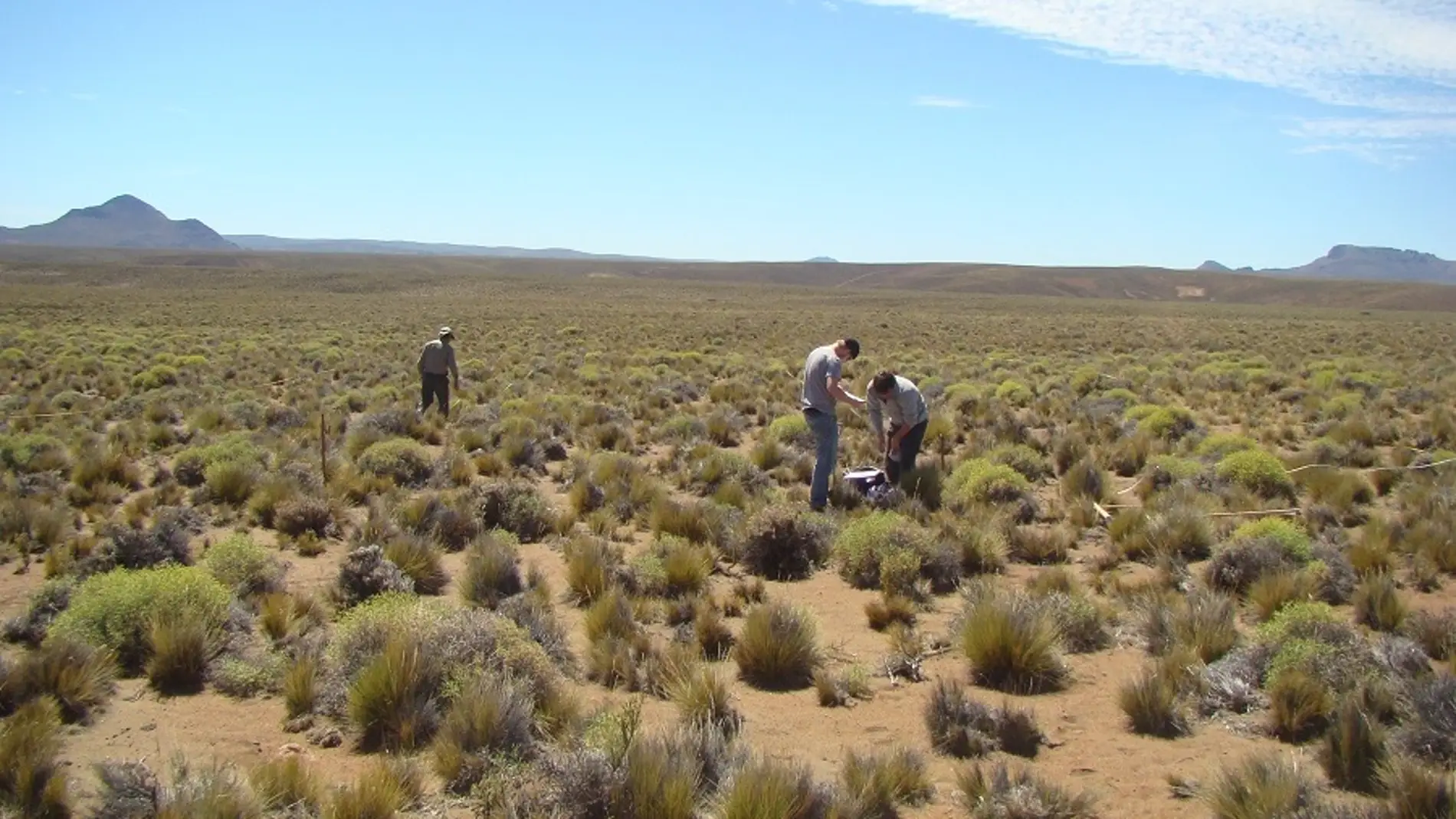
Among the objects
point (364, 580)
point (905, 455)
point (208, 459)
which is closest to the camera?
point (364, 580)

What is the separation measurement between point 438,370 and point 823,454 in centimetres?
807

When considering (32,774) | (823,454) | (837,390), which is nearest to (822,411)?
(837,390)

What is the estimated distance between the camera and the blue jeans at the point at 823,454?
33.2ft

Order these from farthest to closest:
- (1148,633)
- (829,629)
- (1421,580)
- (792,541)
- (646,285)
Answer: (646,285) < (792,541) < (1421,580) < (829,629) < (1148,633)

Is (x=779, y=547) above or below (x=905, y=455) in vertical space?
below

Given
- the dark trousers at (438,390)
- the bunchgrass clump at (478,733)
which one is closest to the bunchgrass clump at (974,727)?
the bunchgrass clump at (478,733)

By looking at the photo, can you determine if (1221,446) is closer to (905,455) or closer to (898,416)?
(905,455)

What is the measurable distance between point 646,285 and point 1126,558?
312 feet

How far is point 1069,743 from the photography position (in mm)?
5379

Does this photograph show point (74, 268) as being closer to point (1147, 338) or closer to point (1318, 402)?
point (1147, 338)

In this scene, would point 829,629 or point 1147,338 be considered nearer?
point 829,629

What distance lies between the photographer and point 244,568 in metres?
7.49

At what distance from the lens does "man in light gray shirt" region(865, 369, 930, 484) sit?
34.1 feet

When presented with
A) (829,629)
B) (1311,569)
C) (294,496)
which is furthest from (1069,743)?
(294,496)
